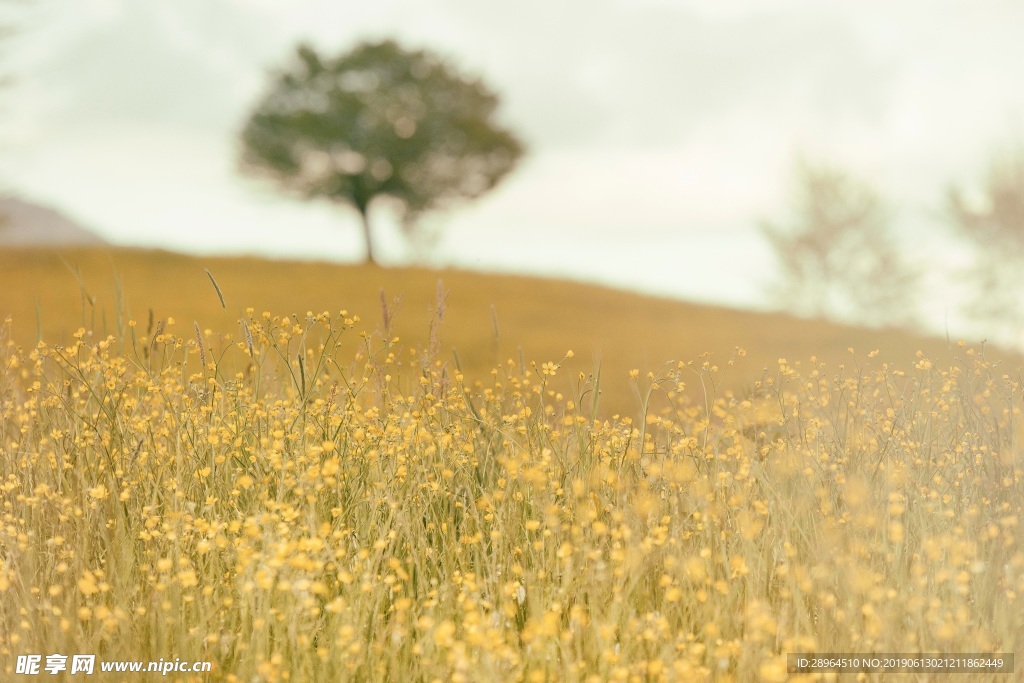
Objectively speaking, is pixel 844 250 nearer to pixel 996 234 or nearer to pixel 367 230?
pixel 996 234

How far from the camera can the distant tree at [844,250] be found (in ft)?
92.0

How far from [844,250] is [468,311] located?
15.7 meters

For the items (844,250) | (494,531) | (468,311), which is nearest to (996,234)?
(844,250)

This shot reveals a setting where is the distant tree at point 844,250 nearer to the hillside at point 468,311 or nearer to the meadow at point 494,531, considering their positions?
the hillside at point 468,311

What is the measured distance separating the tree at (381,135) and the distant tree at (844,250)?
1145cm

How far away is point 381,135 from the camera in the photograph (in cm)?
3288

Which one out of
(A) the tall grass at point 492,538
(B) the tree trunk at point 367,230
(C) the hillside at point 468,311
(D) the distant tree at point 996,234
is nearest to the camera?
(A) the tall grass at point 492,538

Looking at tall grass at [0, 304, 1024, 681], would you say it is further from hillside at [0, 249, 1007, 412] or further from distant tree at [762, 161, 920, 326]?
distant tree at [762, 161, 920, 326]

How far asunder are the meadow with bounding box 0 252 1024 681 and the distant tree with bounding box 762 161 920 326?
78.3 feet

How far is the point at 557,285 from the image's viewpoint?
867 inches

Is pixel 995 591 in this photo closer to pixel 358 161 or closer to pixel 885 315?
pixel 885 315

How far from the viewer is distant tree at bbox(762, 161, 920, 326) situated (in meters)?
28.0

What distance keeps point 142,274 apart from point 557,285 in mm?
10105

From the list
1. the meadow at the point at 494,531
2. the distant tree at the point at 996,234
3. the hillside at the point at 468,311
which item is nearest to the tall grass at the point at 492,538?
the meadow at the point at 494,531
